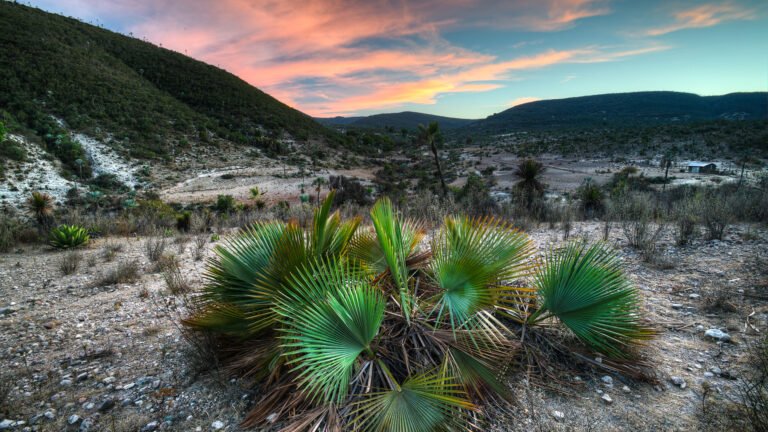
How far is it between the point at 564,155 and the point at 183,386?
135 ft

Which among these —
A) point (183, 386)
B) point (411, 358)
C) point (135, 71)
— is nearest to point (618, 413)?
point (411, 358)

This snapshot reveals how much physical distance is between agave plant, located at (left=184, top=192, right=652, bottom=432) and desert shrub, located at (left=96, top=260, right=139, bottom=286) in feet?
11.7

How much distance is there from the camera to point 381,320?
239 cm

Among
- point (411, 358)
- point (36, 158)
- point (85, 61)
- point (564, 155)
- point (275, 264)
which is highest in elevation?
point (85, 61)

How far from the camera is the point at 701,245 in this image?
5.99 metres

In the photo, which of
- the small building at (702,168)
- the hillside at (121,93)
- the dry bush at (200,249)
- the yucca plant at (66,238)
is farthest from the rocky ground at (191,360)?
the hillside at (121,93)

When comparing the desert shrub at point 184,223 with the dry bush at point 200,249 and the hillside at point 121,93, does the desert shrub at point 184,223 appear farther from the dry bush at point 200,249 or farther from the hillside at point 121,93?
the hillside at point 121,93

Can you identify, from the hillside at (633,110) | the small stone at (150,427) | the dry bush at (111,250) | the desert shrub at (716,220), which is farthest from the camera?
the hillside at (633,110)

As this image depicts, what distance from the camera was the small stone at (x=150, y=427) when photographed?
2501 mm

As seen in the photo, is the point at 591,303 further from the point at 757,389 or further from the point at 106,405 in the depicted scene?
the point at 106,405

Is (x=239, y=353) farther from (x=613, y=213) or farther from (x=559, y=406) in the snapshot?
(x=613, y=213)

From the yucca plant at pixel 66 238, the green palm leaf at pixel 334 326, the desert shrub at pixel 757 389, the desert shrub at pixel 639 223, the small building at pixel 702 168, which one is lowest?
the small building at pixel 702 168

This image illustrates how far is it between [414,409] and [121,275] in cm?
577

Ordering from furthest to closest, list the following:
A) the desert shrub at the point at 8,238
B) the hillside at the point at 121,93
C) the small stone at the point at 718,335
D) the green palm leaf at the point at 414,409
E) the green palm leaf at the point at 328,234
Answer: the hillside at the point at 121,93 < the desert shrub at the point at 8,238 < the small stone at the point at 718,335 < the green palm leaf at the point at 328,234 < the green palm leaf at the point at 414,409
